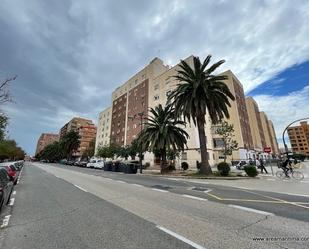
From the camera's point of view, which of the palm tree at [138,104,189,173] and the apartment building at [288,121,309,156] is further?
the apartment building at [288,121,309,156]

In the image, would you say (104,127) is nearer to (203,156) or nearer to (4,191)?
(203,156)

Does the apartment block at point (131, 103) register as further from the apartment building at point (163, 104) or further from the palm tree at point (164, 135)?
the palm tree at point (164, 135)

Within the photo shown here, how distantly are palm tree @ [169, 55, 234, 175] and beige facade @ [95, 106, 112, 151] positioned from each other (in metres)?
63.5

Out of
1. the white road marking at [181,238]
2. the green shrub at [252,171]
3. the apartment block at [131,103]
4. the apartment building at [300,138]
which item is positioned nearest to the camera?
the white road marking at [181,238]

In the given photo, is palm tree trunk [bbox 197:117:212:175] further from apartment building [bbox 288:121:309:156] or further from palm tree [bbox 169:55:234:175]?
apartment building [bbox 288:121:309:156]

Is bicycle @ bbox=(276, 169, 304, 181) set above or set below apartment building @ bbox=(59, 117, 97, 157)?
below

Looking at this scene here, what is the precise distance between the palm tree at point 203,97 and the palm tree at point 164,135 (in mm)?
3717

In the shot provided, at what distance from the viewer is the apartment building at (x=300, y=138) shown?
138250 mm

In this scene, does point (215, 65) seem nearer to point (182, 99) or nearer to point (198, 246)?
point (182, 99)

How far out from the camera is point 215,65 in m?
24.0

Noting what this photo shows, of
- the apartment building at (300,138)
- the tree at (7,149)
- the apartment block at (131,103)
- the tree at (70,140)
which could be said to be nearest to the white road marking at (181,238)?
the tree at (7,149)

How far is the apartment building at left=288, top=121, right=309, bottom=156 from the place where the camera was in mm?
138250

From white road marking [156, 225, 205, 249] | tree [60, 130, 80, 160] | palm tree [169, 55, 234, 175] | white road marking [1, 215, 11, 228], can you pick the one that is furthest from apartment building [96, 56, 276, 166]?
white road marking [156, 225, 205, 249]

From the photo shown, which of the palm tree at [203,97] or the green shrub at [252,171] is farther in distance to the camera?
the palm tree at [203,97]
